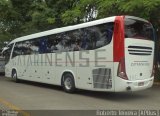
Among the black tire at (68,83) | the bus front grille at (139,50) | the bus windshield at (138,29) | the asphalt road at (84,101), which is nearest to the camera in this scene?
the asphalt road at (84,101)

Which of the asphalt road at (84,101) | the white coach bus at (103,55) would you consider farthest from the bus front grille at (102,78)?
the asphalt road at (84,101)

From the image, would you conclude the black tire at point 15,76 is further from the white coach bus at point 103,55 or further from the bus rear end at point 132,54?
the bus rear end at point 132,54

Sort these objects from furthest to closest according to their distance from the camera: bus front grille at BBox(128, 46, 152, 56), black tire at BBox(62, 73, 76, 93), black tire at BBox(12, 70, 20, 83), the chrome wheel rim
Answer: black tire at BBox(12, 70, 20, 83), the chrome wheel rim, black tire at BBox(62, 73, 76, 93), bus front grille at BBox(128, 46, 152, 56)

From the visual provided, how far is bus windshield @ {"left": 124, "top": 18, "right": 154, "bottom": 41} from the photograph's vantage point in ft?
42.3

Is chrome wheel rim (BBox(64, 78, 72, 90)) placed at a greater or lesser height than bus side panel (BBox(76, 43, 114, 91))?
lesser

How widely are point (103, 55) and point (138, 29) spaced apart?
178 cm

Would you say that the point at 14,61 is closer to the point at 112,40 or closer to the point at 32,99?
the point at 32,99

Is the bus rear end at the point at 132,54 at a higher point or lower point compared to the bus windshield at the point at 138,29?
lower

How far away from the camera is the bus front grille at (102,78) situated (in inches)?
504

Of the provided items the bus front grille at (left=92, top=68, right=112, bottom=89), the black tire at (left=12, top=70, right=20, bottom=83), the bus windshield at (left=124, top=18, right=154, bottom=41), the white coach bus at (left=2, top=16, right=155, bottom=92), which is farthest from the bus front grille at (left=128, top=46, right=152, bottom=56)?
the black tire at (left=12, top=70, right=20, bottom=83)

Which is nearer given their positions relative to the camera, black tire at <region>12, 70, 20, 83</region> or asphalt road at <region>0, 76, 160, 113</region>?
asphalt road at <region>0, 76, 160, 113</region>

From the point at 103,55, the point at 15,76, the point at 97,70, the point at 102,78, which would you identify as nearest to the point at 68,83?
the point at 97,70

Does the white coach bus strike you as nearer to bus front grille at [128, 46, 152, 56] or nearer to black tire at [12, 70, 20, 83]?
bus front grille at [128, 46, 152, 56]

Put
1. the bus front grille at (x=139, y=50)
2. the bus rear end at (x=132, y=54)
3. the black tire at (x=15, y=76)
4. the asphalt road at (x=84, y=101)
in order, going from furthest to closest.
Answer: the black tire at (x=15, y=76) < the bus front grille at (x=139, y=50) < the bus rear end at (x=132, y=54) < the asphalt road at (x=84, y=101)
